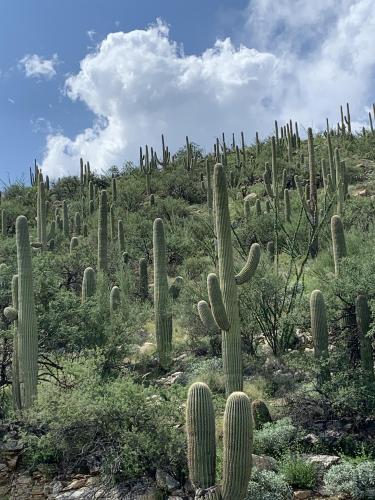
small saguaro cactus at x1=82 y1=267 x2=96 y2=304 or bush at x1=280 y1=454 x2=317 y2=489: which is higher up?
small saguaro cactus at x1=82 y1=267 x2=96 y2=304

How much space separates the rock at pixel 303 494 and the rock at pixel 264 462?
1.70ft

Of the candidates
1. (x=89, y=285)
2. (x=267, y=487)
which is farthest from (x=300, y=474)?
(x=89, y=285)

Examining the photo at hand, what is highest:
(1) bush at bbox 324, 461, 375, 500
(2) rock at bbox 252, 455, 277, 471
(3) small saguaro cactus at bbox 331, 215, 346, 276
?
(3) small saguaro cactus at bbox 331, 215, 346, 276

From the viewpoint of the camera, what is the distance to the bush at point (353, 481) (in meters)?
6.72

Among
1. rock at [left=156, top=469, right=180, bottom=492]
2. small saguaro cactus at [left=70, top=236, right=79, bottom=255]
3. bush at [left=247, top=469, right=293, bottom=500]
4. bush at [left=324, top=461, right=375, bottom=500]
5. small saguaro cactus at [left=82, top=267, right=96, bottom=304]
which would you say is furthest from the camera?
small saguaro cactus at [left=70, top=236, right=79, bottom=255]

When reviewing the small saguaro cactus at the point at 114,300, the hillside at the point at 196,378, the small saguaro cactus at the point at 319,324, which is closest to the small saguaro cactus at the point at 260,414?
the hillside at the point at 196,378

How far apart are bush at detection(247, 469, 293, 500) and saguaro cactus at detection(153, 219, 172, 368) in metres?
5.81

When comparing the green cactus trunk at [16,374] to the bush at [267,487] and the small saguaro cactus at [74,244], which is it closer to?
the bush at [267,487]

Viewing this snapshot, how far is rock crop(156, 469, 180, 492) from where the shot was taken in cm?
691

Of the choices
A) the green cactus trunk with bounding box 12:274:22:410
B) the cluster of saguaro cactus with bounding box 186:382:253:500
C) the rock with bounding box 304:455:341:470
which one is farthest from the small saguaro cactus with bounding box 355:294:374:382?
the green cactus trunk with bounding box 12:274:22:410

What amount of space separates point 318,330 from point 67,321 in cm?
562

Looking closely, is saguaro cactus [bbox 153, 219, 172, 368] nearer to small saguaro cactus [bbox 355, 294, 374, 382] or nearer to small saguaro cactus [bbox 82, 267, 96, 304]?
small saguaro cactus [bbox 82, 267, 96, 304]

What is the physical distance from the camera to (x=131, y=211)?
27172 millimetres

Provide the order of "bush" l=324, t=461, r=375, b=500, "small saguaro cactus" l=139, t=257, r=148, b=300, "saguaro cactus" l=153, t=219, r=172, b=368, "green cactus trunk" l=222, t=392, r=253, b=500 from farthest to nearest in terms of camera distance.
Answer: "small saguaro cactus" l=139, t=257, r=148, b=300
"saguaro cactus" l=153, t=219, r=172, b=368
"bush" l=324, t=461, r=375, b=500
"green cactus trunk" l=222, t=392, r=253, b=500
